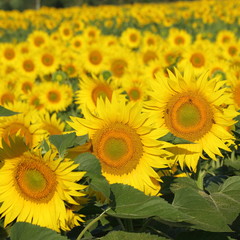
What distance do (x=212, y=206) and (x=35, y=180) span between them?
34.0 inches

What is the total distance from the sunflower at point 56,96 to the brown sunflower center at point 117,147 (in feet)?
14.5

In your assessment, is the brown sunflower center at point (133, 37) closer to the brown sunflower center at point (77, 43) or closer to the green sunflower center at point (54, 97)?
the brown sunflower center at point (77, 43)

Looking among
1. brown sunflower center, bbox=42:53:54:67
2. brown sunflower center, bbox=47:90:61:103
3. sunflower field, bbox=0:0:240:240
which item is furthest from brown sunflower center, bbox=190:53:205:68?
sunflower field, bbox=0:0:240:240

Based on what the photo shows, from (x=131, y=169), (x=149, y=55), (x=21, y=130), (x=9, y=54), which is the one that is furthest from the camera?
(x=9, y=54)

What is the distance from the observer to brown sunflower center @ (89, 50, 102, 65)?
8383 millimetres

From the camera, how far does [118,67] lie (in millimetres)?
7863

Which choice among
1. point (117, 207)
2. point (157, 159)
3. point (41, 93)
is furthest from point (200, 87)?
point (41, 93)

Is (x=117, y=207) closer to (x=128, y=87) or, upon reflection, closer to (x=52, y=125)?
(x=52, y=125)

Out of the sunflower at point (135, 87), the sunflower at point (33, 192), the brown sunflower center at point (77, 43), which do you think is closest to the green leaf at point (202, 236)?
the sunflower at point (33, 192)

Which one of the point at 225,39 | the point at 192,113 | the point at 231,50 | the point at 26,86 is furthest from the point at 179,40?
the point at 192,113

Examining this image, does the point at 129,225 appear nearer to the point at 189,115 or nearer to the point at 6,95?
the point at 189,115

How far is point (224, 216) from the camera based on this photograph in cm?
241

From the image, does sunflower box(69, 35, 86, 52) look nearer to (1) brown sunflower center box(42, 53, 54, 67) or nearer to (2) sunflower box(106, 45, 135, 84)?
(1) brown sunflower center box(42, 53, 54, 67)

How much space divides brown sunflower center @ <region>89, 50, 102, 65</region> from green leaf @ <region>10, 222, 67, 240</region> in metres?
6.56
